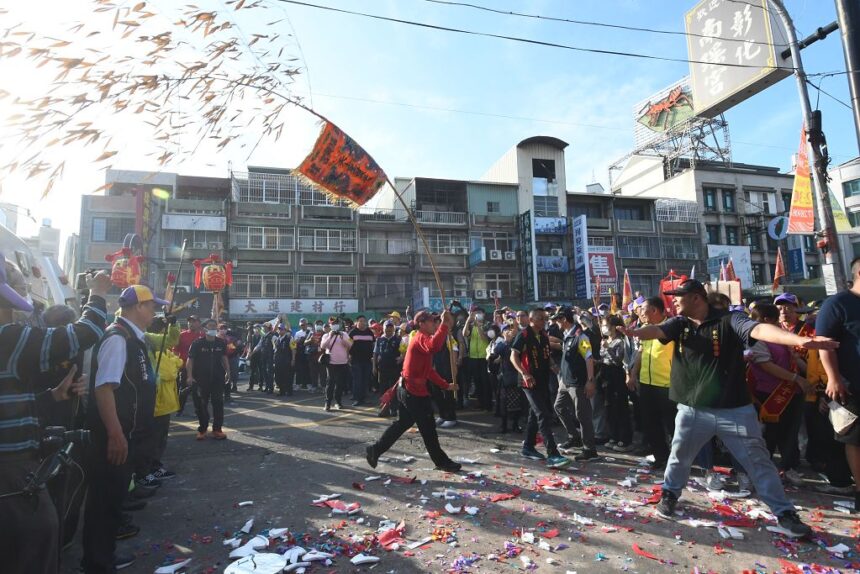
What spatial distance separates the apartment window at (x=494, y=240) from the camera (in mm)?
36531

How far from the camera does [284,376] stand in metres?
13.5

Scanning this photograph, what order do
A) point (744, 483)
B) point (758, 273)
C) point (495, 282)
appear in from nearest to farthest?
point (744, 483) < point (495, 282) < point (758, 273)

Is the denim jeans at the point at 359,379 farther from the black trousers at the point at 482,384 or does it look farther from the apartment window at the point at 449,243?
the apartment window at the point at 449,243

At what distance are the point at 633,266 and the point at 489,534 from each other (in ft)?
126

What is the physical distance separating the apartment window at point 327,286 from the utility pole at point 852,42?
Answer: 29640mm

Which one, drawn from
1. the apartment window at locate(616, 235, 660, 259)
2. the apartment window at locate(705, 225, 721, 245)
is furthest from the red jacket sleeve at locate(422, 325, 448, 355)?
the apartment window at locate(705, 225, 721, 245)

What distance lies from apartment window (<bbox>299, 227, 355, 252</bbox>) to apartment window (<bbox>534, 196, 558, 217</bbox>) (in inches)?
571

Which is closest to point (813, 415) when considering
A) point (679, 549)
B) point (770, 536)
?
point (770, 536)

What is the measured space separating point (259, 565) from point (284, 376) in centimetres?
1044

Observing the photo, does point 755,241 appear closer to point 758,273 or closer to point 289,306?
point 758,273

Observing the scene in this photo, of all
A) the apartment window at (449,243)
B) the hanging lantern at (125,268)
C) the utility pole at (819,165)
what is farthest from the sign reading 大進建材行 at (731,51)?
the apartment window at (449,243)

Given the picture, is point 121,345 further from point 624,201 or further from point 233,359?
point 624,201

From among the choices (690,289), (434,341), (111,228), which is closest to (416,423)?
(434,341)

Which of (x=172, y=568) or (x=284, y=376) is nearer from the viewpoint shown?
(x=172, y=568)
